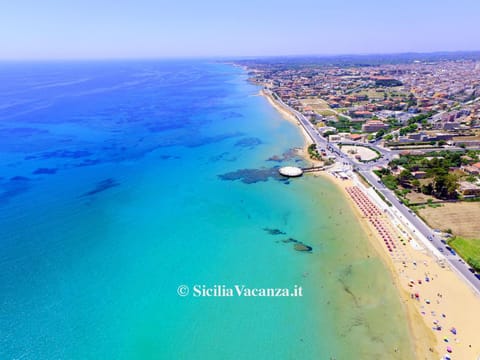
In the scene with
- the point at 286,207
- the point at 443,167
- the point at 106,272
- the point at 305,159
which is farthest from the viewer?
the point at 305,159

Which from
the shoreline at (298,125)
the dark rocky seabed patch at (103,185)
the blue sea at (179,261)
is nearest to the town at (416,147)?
the shoreline at (298,125)

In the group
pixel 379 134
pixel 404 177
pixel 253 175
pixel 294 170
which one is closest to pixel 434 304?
pixel 404 177

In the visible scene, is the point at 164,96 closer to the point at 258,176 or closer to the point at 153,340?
the point at 258,176

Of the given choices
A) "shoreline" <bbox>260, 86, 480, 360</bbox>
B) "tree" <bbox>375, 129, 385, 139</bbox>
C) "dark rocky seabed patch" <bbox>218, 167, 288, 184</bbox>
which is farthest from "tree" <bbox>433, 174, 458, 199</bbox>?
"tree" <bbox>375, 129, 385, 139</bbox>

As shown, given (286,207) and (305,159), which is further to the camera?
(305,159)

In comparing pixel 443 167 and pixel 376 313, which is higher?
pixel 443 167

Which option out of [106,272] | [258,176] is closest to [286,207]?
[258,176]
